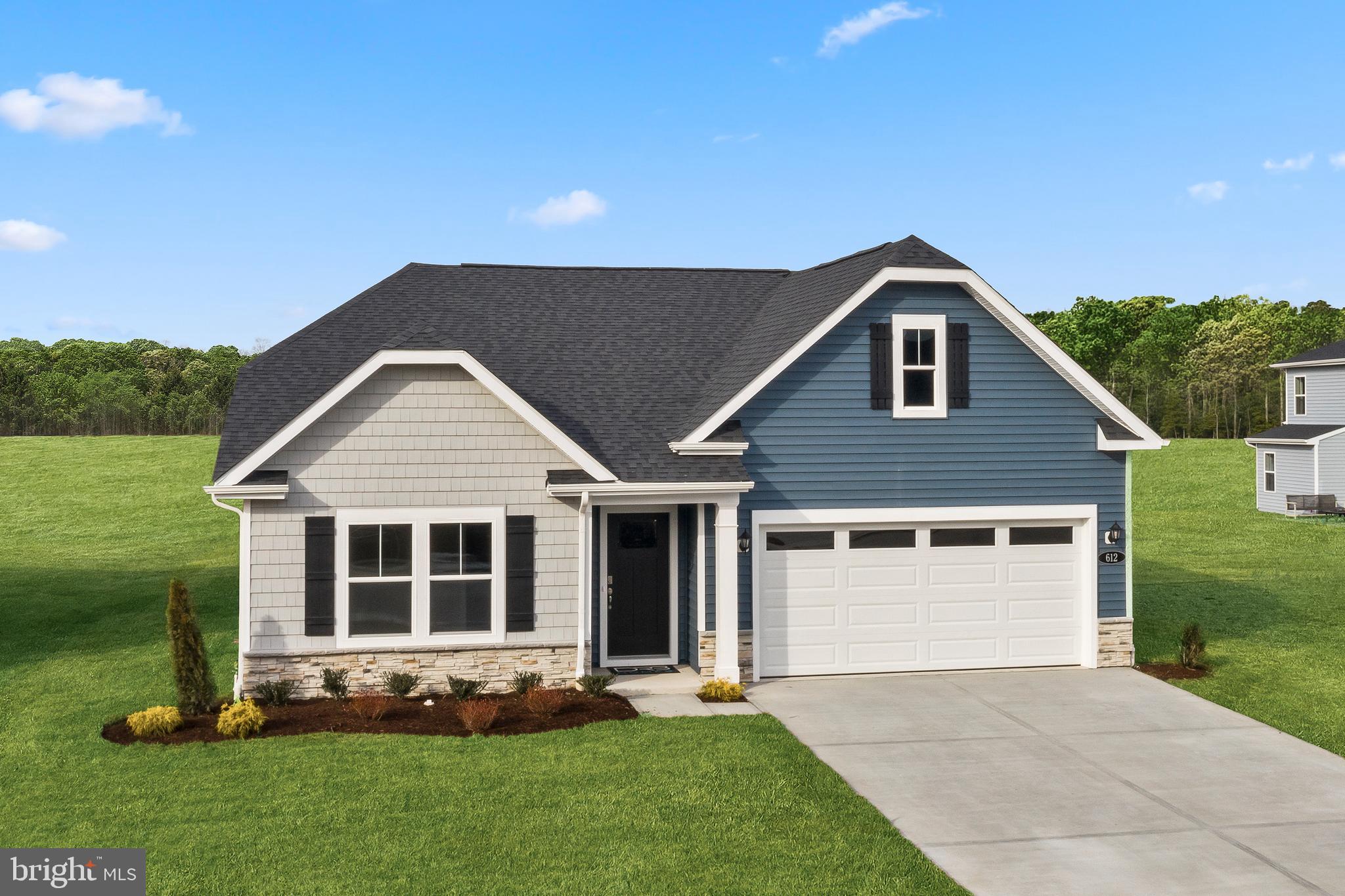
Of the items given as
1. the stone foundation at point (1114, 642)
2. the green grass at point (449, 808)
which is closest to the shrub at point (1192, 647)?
the stone foundation at point (1114, 642)

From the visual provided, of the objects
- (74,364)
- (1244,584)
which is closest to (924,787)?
(1244,584)

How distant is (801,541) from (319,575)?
645 centimetres

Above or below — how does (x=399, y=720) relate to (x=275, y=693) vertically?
below

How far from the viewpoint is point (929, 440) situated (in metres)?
16.8

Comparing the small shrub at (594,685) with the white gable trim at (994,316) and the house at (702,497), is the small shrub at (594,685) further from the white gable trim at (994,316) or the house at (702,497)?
the white gable trim at (994,316)

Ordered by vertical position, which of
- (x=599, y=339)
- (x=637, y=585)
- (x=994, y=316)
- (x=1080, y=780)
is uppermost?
(x=994, y=316)

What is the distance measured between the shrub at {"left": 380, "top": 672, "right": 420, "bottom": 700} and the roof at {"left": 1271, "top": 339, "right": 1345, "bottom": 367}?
36.7 m

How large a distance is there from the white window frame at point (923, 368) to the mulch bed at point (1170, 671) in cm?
471

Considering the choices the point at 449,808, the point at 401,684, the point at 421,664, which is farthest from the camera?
the point at 421,664

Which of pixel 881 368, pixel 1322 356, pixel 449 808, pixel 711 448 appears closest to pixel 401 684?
pixel 449 808

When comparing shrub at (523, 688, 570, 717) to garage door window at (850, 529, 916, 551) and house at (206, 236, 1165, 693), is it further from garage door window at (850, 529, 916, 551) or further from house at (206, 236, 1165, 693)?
garage door window at (850, 529, 916, 551)

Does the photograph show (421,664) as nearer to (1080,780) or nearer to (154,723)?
(154,723)

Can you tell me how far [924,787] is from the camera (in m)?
11.5

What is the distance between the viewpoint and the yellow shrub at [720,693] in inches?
589
